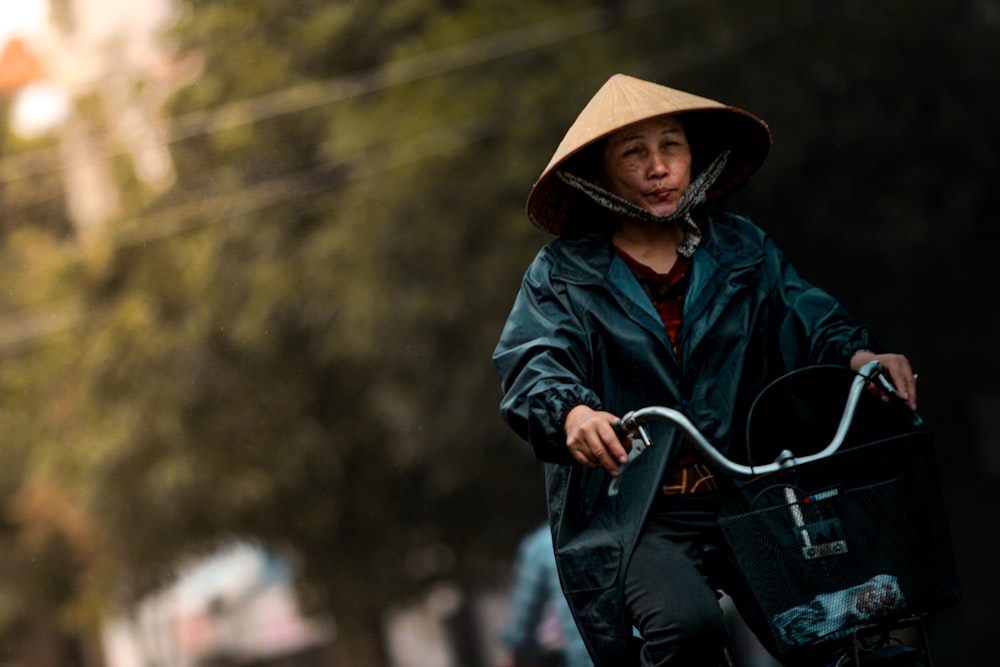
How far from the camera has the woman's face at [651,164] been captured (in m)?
4.07

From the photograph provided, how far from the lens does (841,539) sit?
137 inches

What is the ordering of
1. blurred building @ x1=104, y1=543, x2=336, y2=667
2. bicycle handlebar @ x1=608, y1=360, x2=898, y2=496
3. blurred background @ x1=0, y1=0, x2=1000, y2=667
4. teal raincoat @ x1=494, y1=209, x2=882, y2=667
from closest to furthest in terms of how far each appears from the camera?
bicycle handlebar @ x1=608, y1=360, x2=898, y2=496, teal raincoat @ x1=494, y1=209, x2=882, y2=667, blurred background @ x1=0, y1=0, x2=1000, y2=667, blurred building @ x1=104, y1=543, x2=336, y2=667

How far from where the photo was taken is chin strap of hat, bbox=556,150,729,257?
13.2 feet

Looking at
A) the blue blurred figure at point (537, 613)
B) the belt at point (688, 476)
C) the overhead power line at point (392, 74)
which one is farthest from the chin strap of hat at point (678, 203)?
the overhead power line at point (392, 74)

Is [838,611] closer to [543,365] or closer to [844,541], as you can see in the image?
[844,541]

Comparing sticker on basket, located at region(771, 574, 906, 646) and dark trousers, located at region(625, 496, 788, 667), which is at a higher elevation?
Answer: dark trousers, located at region(625, 496, 788, 667)

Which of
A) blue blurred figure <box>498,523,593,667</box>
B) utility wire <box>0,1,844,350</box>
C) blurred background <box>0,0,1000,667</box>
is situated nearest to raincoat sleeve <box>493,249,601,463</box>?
blue blurred figure <box>498,523,593,667</box>

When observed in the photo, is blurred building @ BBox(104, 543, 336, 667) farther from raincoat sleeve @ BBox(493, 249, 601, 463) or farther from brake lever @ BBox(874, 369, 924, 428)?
brake lever @ BBox(874, 369, 924, 428)

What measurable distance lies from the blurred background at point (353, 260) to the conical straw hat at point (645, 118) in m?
8.36

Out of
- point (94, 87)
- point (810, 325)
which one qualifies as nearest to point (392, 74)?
point (94, 87)

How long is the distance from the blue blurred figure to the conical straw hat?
2.97 meters

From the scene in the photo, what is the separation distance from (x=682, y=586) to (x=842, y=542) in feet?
1.22

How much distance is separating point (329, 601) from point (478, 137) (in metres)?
4.94

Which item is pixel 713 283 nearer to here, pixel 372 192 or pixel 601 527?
pixel 601 527
